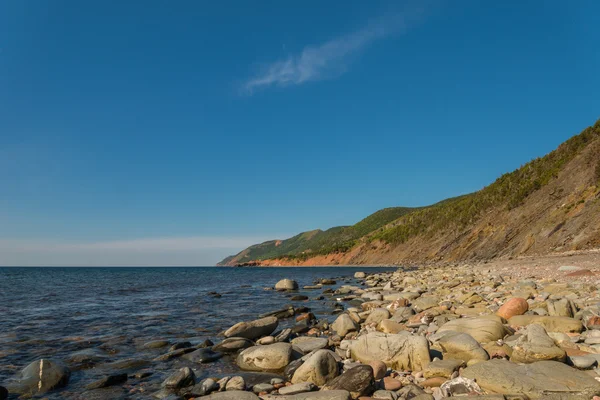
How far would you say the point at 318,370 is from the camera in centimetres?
812

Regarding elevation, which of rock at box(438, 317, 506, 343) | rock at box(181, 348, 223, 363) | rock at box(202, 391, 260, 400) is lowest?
rock at box(181, 348, 223, 363)

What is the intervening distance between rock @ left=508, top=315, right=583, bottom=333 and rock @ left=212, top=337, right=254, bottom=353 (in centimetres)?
857

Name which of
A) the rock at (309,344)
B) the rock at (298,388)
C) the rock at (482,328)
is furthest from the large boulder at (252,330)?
the rock at (482,328)

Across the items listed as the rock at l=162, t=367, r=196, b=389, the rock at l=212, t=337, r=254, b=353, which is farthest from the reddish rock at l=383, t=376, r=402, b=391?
the rock at l=212, t=337, r=254, b=353

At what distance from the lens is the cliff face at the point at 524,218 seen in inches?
1610

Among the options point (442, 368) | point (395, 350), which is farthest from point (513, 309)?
point (442, 368)

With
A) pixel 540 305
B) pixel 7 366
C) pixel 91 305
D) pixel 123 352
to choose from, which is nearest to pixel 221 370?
pixel 123 352

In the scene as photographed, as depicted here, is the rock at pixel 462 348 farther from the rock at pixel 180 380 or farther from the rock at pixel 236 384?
the rock at pixel 180 380

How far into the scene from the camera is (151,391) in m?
8.43

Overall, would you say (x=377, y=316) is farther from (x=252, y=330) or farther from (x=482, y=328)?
(x=482, y=328)

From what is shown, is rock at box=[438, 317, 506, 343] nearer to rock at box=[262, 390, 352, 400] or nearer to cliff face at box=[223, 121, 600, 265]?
rock at box=[262, 390, 352, 400]

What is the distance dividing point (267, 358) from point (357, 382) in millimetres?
3434

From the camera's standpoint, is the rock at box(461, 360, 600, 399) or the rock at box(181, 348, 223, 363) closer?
the rock at box(461, 360, 600, 399)

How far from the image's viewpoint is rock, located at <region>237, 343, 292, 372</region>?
9.75 metres
